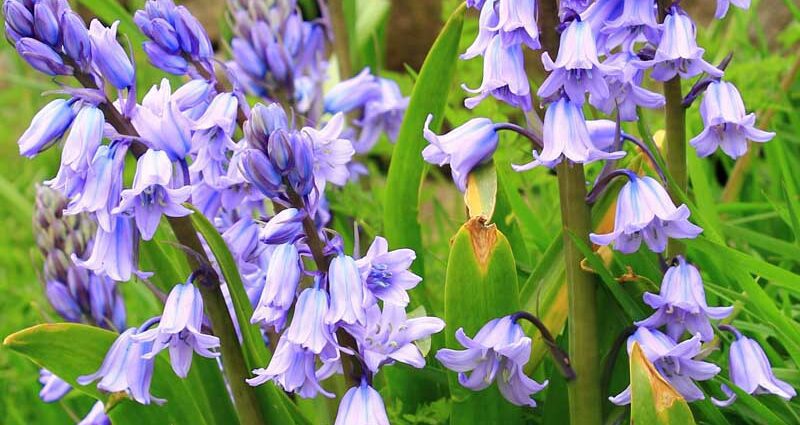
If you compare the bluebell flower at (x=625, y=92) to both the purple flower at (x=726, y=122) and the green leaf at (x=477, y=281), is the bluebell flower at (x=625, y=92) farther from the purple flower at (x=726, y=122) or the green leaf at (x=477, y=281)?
the green leaf at (x=477, y=281)

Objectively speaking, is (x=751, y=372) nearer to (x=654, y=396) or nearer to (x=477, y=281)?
(x=654, y=396)

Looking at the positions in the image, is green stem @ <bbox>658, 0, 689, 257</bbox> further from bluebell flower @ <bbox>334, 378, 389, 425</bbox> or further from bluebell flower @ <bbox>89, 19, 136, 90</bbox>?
bluebell flower @ <bbox>89, 19, 136, 90</bbox>

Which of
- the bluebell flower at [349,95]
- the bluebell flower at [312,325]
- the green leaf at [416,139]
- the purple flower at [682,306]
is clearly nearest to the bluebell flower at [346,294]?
the bluebell flower at [312,325]

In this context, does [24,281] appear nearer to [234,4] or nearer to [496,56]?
[234,4]

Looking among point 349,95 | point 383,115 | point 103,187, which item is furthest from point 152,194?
point 383,115

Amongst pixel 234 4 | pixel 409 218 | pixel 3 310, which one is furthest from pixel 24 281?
pixel 409 218

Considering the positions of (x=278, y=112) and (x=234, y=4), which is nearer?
(x=278, y=112)

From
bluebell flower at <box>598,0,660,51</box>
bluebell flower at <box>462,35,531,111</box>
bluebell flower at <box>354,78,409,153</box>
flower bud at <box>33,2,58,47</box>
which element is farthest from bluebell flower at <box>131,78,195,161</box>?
bluebell flower at <box>354,78,409,153</box>
